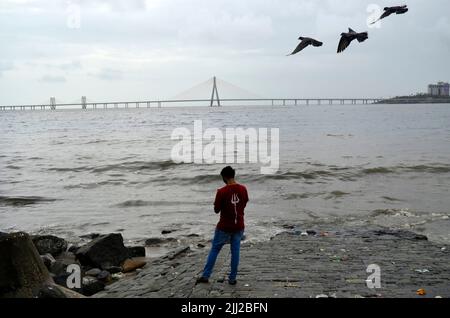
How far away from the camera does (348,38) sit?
6703 mm

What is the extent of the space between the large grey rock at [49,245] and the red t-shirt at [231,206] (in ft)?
16.6

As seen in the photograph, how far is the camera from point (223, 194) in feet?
19.3

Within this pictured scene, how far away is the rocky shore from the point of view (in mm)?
5707

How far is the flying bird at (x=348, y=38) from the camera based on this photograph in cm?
655

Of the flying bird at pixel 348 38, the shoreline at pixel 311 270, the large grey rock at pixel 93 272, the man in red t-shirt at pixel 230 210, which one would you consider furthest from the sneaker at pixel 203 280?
the flying bird at pixel 348 38

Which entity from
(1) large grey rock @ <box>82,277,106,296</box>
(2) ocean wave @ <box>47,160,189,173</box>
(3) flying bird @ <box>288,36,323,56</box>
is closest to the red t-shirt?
(3) flying bird @ <box>288,36,323,56</box>

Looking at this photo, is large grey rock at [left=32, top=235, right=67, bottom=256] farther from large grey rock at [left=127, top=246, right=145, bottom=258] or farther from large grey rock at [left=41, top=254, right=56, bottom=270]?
large grey rock at [left=127, top=246, right=145, bottom=258]

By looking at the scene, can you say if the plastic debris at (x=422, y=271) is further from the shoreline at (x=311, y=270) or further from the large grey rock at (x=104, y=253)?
the large grey rock at (x=104, y=253)

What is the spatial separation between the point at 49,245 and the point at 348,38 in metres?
7.28

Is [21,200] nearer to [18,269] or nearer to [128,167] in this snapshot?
[128,167]

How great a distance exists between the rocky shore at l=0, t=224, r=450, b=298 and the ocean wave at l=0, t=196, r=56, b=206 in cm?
810
